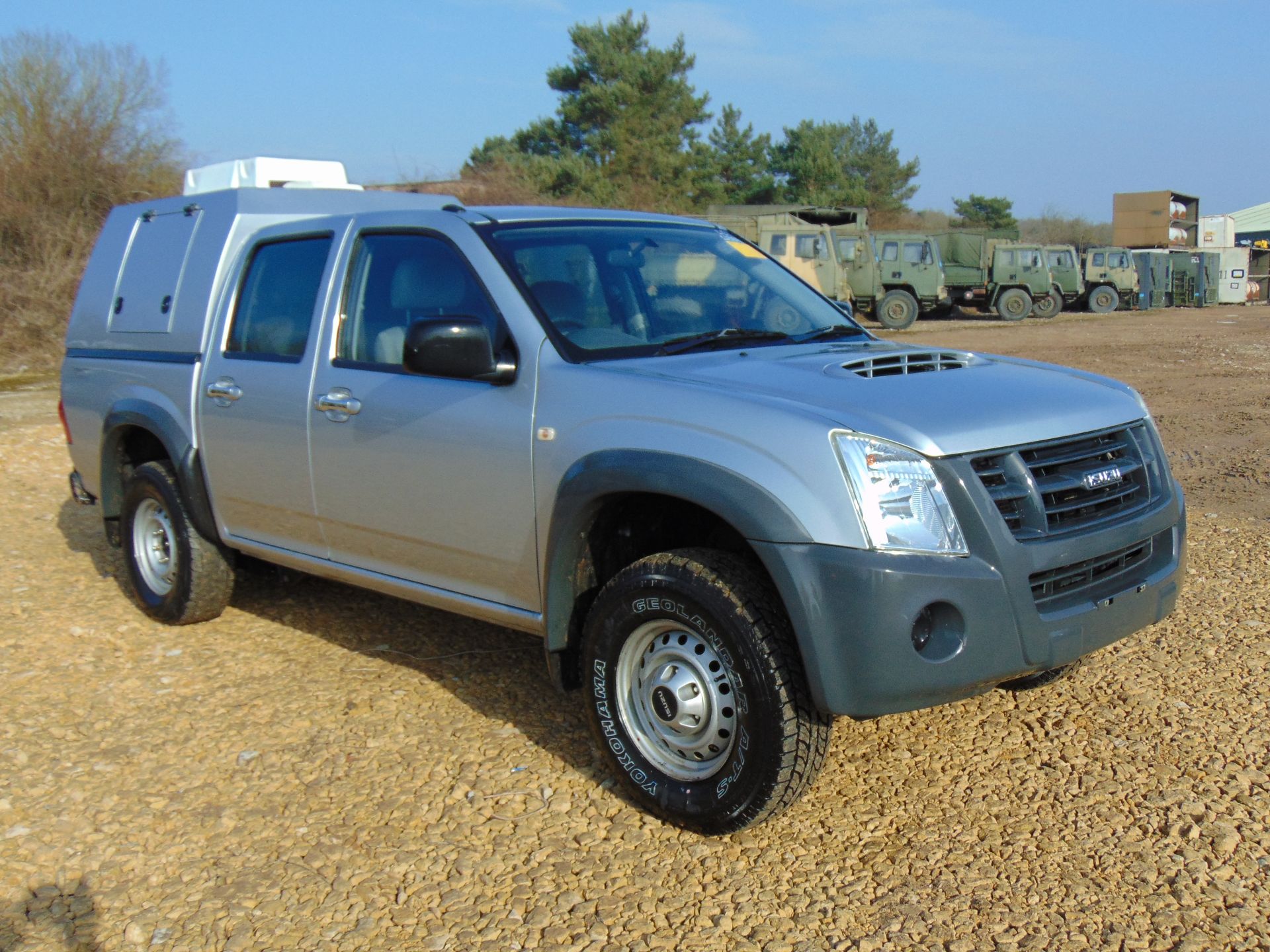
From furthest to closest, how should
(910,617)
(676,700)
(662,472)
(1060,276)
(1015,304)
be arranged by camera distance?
1. (1060,276)
2. (1015,304)
3. (676,700)
4. (662,472)
5. (910,617)

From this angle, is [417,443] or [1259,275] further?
[1259,275]

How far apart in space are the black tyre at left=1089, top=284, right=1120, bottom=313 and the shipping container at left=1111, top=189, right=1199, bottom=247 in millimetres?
16038

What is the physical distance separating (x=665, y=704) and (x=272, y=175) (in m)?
4.70

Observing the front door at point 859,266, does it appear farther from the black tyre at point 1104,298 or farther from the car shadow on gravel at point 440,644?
the car shadow on gravel at point 440,644

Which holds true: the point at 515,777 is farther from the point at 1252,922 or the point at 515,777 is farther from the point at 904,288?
the point at 904,288

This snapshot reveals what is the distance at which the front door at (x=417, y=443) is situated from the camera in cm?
391

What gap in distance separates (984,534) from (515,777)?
176 centimetres

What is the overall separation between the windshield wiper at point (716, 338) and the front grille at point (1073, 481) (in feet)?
3.86

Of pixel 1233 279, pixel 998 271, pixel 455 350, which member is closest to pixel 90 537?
pixel 455 350

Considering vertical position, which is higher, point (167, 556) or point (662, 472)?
point (662, 472)

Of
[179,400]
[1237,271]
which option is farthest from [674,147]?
[179,400]

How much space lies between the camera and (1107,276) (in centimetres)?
3656

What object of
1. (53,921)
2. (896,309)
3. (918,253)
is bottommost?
(53,921)

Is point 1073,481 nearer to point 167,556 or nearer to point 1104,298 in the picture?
point 167,556
